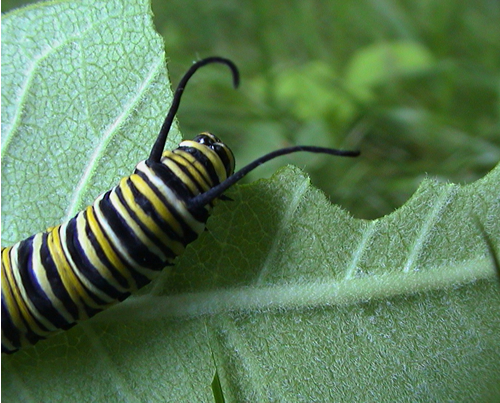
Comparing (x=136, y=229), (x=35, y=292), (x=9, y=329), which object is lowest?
(x=9, y=329)

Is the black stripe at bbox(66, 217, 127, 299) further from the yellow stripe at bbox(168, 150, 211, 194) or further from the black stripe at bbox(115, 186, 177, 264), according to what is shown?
the yellow stripe at bbox(168, 150, 211, 194)

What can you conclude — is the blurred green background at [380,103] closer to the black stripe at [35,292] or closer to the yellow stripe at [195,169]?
the yellow stripe at [195,169]

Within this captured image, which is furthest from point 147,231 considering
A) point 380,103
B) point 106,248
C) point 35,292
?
point 380,103

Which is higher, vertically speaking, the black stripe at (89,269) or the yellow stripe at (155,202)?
the yellow stripe at (155,202)

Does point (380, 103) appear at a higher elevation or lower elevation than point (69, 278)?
lower

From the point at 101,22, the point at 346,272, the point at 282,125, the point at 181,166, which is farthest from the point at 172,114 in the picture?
the point at 282,125

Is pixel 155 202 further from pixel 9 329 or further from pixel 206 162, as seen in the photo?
pixel 9 329

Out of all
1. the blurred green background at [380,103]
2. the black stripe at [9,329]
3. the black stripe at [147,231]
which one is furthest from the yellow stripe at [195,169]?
the blurred green background at [380,103]
